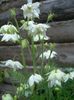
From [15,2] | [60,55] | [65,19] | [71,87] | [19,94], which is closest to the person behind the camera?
[19,94]

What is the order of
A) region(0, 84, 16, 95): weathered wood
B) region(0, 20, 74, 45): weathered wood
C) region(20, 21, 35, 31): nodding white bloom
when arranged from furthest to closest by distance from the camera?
region(0, 84, 16, 95): weathered wood
region(0, 20, 74, 45): weathered wood
region(20, 21, 35, 31): nodding white bloom

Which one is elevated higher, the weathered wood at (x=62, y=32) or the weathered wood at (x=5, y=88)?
the weathered wood at (x=62, y=32)

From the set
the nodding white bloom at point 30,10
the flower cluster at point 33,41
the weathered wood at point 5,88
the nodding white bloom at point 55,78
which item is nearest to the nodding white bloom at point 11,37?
the flower cluster at point 33,41

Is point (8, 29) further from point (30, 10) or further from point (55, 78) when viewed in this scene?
point (55, 78)

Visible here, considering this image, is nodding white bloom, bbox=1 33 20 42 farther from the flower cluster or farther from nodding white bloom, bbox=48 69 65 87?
nodding white bloom, bbox=48 69 65 87

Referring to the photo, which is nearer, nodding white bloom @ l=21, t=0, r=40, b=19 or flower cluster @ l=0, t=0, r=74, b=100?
flower cluster @ l=0, t=0, r=74, b=100

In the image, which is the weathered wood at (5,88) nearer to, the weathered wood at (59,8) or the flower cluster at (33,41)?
the weathered wood at (59,8)

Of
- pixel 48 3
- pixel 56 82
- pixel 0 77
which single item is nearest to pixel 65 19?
pixel 48 3

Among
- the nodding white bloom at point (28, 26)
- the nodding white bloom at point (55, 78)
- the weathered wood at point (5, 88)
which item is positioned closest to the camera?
the nodding white bloom at point (55, 78)

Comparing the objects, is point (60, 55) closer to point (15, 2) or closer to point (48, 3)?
point (48, 3)

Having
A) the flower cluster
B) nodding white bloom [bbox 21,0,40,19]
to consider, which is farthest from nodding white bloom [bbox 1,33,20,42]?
nodding white bloom [bbox 21,0,40,19]

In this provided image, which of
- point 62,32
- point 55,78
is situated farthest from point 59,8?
point 55,78
